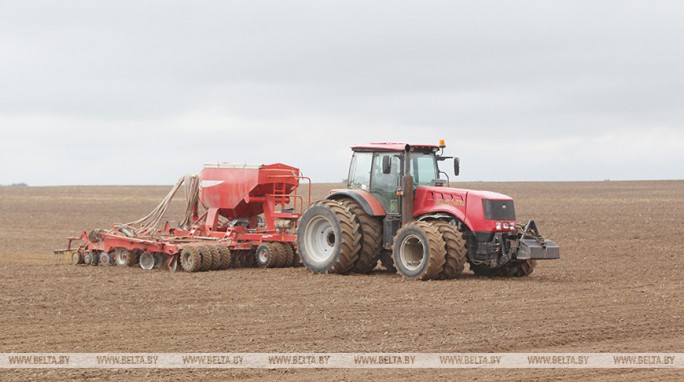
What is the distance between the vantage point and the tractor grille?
1738 centimetres

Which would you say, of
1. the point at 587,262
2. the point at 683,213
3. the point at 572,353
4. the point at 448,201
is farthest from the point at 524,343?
the point at 683,213

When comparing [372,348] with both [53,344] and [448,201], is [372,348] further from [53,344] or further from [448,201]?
[448,201]

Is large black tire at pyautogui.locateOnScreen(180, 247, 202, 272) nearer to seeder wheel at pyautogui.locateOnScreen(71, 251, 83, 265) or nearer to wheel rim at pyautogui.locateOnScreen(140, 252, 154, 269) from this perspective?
wheel rim at pyautogui.locateOnScreen(140, 252, 154, 269)

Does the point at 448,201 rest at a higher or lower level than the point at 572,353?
higher

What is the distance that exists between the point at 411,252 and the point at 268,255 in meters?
3.26

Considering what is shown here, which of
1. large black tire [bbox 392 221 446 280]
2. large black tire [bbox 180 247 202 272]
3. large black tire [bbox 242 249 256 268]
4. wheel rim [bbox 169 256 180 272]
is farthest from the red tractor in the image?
wheel rim [bbox 169 256 180 272]

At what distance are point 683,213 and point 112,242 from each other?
2498 centimetres

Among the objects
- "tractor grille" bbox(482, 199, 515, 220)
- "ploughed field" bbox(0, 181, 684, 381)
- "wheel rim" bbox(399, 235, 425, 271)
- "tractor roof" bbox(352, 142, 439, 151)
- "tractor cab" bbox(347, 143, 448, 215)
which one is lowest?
"ploughed field" bbox(0, 181, 684, 381)

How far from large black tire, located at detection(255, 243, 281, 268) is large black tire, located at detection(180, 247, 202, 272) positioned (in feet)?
4.40

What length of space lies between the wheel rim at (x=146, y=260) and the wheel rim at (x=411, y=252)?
202 inches

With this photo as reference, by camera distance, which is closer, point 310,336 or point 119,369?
point 119,369

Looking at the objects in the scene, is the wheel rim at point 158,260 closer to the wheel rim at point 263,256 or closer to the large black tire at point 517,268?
the wheel rim at point 263,256

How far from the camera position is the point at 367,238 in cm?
1831

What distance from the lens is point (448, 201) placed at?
17797 mm
